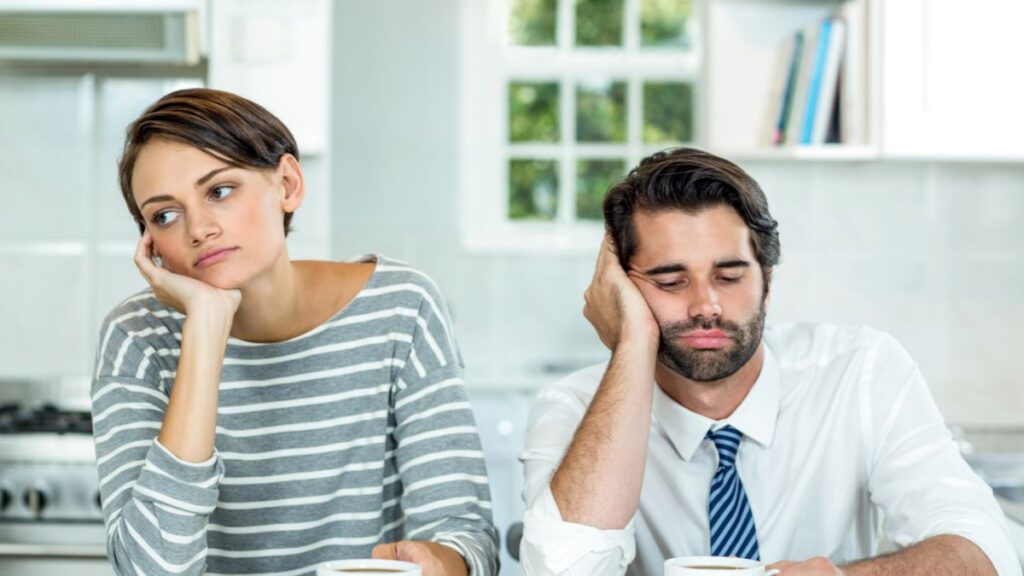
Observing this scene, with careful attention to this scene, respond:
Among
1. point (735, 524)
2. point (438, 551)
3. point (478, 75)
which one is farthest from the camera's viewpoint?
point (478, 75)

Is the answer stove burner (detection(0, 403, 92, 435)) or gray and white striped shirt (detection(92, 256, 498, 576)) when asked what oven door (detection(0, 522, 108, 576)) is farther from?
gray and white striped shirt (detection(92, 256, 498, 576))

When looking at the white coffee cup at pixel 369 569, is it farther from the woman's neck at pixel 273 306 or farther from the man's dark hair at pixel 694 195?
the man's dark hair at pixel 694 195

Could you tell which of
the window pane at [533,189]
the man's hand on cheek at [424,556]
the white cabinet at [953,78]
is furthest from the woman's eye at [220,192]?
the window pane at [533,189]

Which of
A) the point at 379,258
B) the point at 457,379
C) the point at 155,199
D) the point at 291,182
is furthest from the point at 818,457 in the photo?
the point at 155,199

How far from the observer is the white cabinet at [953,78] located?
2811mm

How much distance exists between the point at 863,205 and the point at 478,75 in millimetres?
1376

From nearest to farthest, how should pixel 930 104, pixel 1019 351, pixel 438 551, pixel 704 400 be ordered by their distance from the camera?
pixel 438 551 < pixel 704 400 < pixel 930 104 < pixel 1019 351

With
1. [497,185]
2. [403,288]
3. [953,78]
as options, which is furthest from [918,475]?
[497,185]

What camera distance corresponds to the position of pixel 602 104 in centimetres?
431

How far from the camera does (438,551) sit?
1313 millimetres

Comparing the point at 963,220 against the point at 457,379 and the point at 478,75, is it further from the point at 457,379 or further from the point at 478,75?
the point at 457,379

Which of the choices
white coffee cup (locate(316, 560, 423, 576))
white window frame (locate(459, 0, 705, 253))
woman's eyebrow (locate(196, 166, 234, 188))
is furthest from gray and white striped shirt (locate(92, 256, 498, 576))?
white window frame (locate(459, 0, 705, 253))

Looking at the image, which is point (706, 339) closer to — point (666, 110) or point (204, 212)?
point (204, 212)

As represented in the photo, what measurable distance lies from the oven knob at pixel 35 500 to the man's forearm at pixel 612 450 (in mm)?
1548
